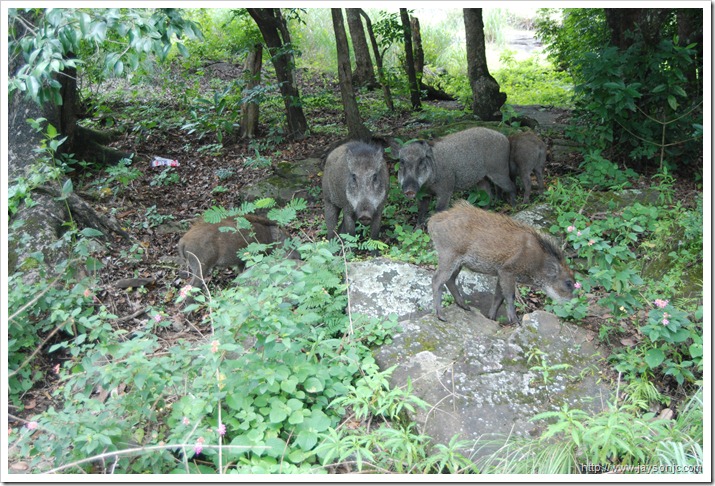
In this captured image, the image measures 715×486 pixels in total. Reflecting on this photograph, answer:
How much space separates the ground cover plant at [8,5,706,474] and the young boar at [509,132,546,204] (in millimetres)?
461

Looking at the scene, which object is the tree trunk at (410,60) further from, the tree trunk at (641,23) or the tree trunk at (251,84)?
the tree trunk at (641,23)

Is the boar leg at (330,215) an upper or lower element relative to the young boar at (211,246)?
lower

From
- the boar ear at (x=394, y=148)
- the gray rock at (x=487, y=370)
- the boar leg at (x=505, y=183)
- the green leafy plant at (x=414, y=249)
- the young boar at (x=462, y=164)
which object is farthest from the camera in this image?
the boar ear at (x=394, y=148)

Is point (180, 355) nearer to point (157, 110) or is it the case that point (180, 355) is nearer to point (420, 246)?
point (420, 246)

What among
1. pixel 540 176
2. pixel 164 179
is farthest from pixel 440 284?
pixel 164 179

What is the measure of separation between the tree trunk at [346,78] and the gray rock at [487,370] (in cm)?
510

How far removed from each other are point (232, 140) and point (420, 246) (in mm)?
5600

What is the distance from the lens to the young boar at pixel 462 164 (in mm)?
8820

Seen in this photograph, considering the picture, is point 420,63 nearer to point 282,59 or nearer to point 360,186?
point 282,59

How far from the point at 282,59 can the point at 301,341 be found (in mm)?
7534

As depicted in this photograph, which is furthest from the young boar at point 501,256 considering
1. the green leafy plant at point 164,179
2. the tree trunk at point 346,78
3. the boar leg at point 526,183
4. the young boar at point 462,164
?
the green leafy plant at point 164,179

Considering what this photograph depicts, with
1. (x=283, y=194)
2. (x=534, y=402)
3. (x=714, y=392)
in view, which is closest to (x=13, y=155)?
(x=283, y=194)

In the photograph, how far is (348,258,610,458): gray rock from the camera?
4.46m

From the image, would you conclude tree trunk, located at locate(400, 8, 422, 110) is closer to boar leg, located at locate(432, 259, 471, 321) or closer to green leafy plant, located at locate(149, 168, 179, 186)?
green leafy plant, located at locate(149, 168, 179, 186)
